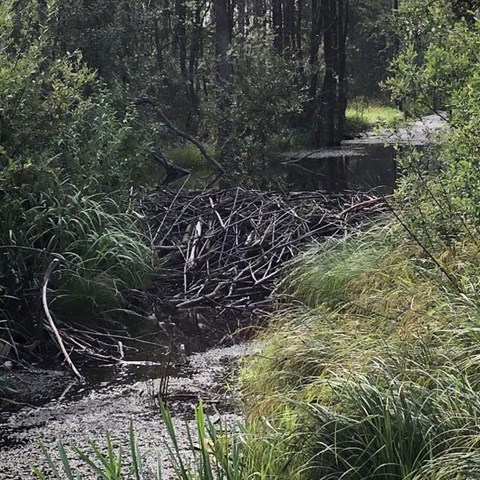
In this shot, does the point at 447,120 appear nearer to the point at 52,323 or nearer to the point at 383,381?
the point at 383,381

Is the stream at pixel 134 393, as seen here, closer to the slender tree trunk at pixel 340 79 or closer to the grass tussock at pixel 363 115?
the slender tree trunk at pixel 340 79

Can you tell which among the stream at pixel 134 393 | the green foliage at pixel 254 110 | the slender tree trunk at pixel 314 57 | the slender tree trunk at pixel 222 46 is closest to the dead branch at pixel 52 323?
the stream at pixel 134 393

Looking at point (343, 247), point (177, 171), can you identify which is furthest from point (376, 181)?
point (343, 247)

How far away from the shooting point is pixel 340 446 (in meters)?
3.22

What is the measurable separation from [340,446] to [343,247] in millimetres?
3571

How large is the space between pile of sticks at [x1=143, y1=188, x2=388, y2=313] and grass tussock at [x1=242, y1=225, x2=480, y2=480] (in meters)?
1.95

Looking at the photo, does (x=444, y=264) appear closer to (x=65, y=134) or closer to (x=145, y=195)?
(x=65, y=134)

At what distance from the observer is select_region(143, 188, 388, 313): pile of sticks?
7.36 m

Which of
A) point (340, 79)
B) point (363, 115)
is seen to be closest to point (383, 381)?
point (340, 79)

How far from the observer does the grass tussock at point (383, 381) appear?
3.07 metres

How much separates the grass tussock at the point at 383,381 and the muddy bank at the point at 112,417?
1.20 feet

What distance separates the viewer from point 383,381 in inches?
136

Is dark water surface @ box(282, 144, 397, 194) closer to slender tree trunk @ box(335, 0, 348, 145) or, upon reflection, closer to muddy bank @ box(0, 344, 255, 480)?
slender tree trunk @ box(335, 0, 348, 145)

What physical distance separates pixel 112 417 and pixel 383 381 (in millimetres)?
1824
